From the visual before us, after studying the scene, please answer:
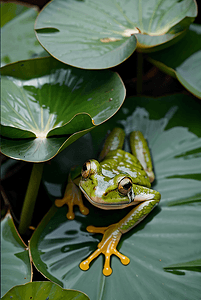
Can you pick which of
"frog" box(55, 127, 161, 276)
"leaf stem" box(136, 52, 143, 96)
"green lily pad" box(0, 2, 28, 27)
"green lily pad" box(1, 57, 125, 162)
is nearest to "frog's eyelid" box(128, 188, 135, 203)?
"frog" box(55, 127, 161, 276)

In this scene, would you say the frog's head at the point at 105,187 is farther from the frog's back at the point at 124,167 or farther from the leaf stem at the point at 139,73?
the leaf stem at the point at 139,73

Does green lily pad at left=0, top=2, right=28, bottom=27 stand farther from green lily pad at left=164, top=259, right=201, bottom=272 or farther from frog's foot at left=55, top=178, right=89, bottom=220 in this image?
green lily pad at left=164, top=259, right=201, bottom=272

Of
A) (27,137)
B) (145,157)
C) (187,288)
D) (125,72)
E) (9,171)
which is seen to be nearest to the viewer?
(187,288)

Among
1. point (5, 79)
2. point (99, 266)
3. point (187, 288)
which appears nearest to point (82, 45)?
point (5, 79)

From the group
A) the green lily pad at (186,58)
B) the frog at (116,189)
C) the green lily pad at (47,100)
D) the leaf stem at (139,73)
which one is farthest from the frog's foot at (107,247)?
the leaf stem at (139,73)

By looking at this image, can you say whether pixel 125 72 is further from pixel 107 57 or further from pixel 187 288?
pixel 187 288

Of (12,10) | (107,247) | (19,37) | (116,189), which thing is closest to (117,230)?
(107,247)
